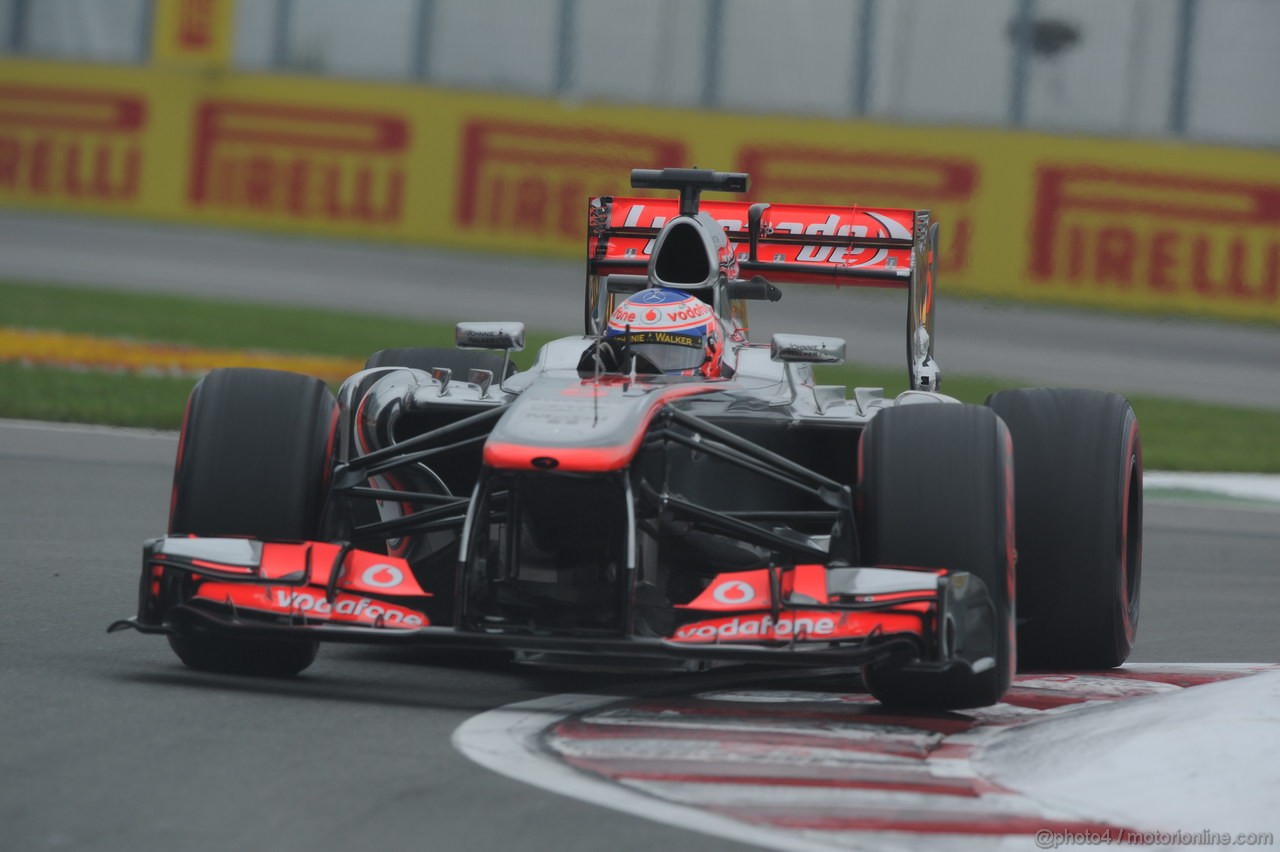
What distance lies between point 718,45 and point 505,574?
20.1 m

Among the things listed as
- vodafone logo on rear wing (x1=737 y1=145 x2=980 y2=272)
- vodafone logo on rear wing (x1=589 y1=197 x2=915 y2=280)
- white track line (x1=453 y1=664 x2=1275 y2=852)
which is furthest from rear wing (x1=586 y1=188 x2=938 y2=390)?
vodafone logo on rear wing (x1=737 y1=145 x2=980 y2=272)

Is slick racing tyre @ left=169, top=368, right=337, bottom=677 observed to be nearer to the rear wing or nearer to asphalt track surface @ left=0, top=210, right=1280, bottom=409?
the rear wing

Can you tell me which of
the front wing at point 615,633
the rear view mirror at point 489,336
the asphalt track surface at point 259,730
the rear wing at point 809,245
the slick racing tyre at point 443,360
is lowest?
the asphalt track surface at point 259,730

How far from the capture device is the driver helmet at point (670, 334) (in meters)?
7.20

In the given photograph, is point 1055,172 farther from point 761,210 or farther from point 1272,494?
point 761,210

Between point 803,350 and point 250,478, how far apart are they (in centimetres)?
183

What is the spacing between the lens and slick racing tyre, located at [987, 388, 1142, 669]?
6969mm

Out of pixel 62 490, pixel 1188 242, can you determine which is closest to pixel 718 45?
pixel 1188 242

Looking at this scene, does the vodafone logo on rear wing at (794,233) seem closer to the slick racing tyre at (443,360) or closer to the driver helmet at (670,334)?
the slick racing tyre at (443,360)

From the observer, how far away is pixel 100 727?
543cm

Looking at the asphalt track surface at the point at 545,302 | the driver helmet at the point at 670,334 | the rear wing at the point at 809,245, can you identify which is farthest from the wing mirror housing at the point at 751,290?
the asphalt track surface at the point at 545,302

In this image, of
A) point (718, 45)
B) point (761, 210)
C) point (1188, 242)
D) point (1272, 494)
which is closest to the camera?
point (761, 210)

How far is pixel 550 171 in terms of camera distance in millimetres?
25344

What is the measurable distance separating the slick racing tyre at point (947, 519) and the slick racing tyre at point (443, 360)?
263 centimetres
